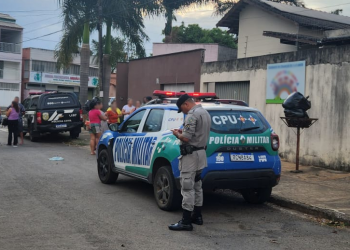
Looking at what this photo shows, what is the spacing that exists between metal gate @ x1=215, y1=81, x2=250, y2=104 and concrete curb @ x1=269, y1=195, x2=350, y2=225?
7.05 meters

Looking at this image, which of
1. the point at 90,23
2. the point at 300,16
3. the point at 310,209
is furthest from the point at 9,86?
the point at 310,209

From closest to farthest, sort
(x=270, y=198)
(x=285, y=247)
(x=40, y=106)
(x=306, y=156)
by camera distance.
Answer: (x=285, y=247), (x=270, y=198), (x=306, y=156), (x=40, y=106)

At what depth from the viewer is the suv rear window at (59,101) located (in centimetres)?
1744

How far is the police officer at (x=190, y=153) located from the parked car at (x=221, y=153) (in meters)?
0.52

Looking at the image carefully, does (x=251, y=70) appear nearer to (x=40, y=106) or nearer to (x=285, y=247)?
(x=40, y=106)

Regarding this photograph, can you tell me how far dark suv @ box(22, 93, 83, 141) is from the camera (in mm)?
17219

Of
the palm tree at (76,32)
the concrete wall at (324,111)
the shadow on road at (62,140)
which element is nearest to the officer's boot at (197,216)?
the concrete wall at (324,111)

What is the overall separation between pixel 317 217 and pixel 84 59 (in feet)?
63.2

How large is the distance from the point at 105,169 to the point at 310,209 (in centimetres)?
419

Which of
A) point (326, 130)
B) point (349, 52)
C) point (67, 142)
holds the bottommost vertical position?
point (67, 142)

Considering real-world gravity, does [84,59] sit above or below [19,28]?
below

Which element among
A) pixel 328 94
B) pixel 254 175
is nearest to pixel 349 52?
pixel 328 94

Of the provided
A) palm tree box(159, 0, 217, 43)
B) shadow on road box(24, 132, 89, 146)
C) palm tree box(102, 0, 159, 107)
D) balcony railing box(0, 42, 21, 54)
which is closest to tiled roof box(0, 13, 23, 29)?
balcony railing box(0, 42, 21, 54)

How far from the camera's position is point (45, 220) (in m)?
6.32
